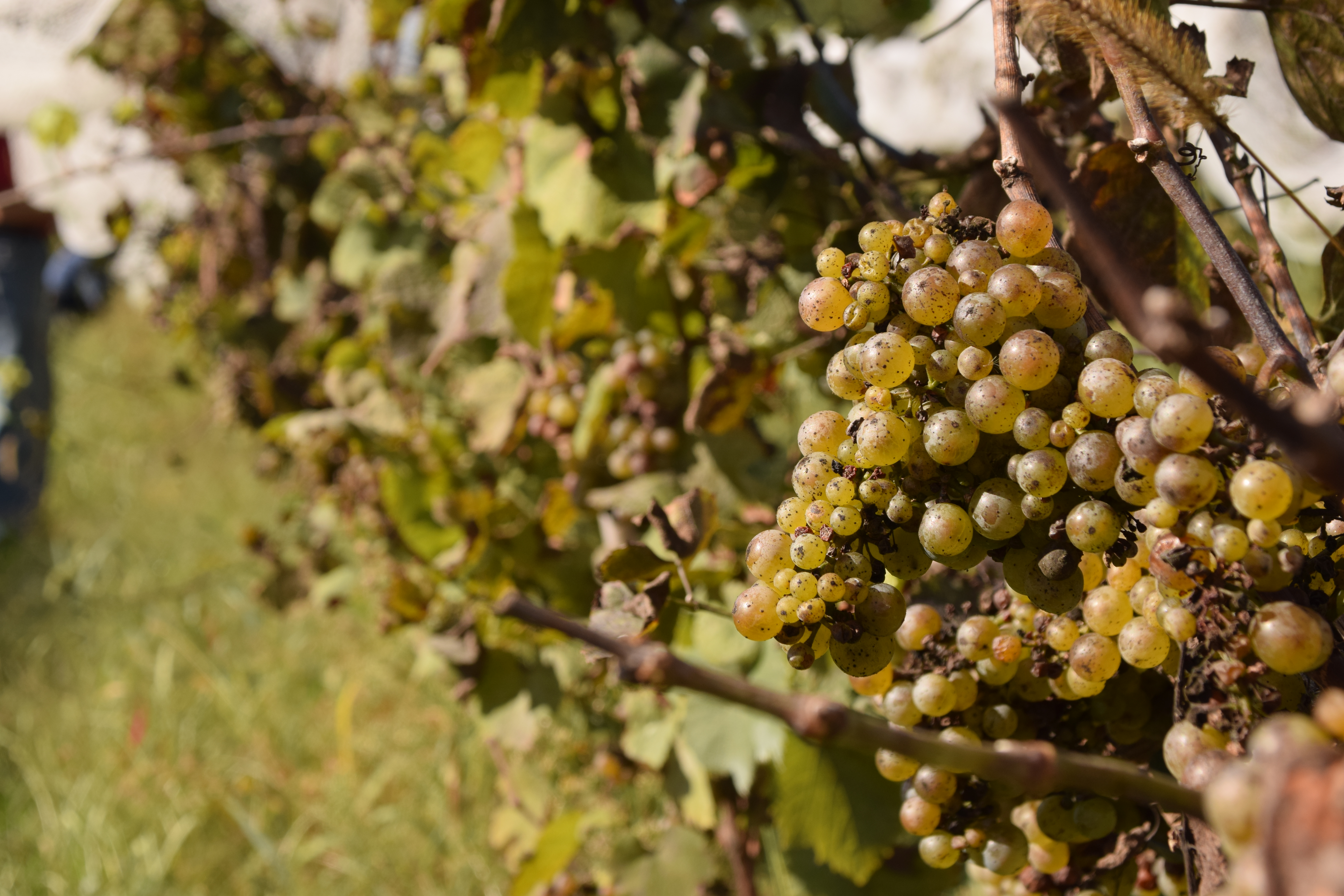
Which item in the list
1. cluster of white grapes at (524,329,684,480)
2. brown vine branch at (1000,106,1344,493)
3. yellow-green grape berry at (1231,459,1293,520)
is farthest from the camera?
cluster of white grapes at (524,329,684,480)

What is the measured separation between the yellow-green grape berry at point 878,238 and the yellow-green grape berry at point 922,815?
0.33m

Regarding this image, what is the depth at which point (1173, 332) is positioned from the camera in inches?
9.0

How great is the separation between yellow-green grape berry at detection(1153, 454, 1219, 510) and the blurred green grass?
1617 millimetres

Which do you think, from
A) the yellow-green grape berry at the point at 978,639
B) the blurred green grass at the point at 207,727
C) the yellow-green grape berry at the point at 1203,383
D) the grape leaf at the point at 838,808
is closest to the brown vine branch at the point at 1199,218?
the yellow-green grape berry at the point at 1203,383

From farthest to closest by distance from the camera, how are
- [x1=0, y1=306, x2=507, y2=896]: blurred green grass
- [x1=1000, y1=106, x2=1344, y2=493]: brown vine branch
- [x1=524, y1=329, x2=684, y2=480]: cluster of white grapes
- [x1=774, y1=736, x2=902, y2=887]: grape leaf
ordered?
[x1=0, y1=306, x2=507, y2=896]: blurred green grass → [x1=524, y1=329, x2=684, y2=480]: cluster of white grapes → [x1=774, y1=736, x2=902, y2=887]: grape leaf → [x1=1000, y1=106, x2=1344, y2=493]: brown vine branch

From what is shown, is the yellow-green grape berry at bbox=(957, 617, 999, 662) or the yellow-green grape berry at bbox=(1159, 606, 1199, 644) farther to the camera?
the yellow-green grape berry at bbox=(957, 617, 999, 662)

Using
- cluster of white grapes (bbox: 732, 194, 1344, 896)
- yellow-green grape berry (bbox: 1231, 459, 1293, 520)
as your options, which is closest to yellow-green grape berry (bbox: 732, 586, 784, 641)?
cluster of white grapes (bbox: 732, 194, 1344, 896)

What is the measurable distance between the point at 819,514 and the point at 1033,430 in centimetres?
11

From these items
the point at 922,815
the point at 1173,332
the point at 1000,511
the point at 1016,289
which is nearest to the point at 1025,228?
the point at 1016,289

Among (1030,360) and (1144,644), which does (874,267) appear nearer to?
(1030,360)

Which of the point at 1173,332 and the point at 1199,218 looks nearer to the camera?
the point at 1173,332

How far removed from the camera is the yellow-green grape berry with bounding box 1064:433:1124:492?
0.42 metres

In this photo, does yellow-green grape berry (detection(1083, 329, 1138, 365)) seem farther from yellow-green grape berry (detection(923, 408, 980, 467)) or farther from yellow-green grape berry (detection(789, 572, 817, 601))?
yellow-green grape berry (detection(789, 572, 817, 601))

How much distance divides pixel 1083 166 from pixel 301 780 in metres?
2.06
